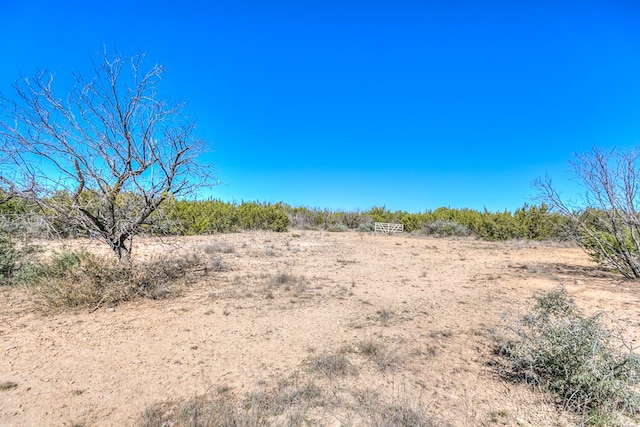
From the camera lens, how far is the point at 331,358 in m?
3.40

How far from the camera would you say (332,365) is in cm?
326

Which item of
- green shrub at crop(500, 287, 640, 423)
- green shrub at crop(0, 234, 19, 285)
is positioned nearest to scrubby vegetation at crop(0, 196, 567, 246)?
green shrub at crop(0, 234, 19, 285)

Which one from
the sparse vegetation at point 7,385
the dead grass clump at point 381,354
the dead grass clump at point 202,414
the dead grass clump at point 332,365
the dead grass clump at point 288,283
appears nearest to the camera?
the dead grass clump at point 202,414

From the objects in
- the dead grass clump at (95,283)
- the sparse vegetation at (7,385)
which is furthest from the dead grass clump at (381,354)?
the dead grass clump at (95,283)

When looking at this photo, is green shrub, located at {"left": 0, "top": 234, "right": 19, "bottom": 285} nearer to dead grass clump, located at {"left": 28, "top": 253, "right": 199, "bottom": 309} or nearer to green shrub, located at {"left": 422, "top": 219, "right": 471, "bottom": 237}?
dead grass clump, located at {"left": 28, "top": 253, "right": 199, "bottom": 309}

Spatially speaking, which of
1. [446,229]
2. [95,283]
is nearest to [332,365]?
[95,283]

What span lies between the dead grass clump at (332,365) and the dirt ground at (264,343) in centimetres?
10

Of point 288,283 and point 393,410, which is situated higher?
point 288,283

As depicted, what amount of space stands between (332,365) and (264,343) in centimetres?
111

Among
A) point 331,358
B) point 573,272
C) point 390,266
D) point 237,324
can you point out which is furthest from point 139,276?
point 573,272

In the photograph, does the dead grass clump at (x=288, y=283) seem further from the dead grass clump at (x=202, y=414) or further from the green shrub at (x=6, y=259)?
the green shrub at (x=6, y=259)

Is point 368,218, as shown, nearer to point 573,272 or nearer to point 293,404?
point 573,272

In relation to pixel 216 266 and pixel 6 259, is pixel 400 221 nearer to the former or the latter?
pixel 216 266

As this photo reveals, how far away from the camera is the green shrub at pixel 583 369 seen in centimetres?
239
